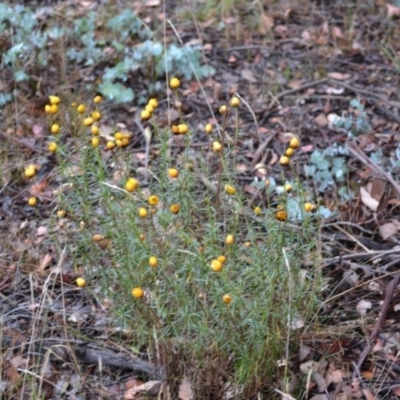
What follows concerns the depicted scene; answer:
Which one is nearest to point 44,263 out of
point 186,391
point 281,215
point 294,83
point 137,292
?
point 186,391

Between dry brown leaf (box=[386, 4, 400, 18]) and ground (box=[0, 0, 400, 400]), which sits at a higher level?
dry brown leaf (box=[386, 4, 400, 18])

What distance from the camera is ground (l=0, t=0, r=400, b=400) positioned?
261 cm

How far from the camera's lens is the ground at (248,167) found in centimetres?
261

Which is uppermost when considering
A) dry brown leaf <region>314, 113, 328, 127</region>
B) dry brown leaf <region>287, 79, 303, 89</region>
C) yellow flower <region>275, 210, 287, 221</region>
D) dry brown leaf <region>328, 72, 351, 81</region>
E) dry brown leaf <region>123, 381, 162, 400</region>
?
yellow flower <region>275, 210, 287, 221</region>

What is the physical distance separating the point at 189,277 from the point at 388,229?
46.0 inches

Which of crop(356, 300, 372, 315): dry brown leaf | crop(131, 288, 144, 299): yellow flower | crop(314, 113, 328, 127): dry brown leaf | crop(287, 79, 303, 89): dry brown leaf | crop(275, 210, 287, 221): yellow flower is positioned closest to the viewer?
crop(131, 288, 144, 299): yellow flower

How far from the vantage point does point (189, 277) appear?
2312 millimetres

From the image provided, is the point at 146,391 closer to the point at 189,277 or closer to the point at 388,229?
the point at 189,277

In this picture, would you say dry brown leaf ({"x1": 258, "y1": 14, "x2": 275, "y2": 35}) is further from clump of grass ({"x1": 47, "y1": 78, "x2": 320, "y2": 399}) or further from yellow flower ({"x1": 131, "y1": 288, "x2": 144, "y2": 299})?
yellow flower ({"x1": 131, "y1": 288, "x2": 144, "y2": 299})

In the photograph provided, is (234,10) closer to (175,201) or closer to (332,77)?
(332,77)

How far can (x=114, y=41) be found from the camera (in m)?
4.37

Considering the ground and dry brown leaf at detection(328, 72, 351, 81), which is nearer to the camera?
the ground

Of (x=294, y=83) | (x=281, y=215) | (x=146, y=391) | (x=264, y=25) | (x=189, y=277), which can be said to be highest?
(x=281, y=215)

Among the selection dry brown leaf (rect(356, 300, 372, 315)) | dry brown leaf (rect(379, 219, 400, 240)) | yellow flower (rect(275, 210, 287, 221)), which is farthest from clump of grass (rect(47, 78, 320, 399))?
dry brown leaf (rect(379, 219, 400, 240))
